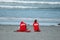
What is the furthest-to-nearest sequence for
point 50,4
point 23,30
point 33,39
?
1. point 50,4
2. point 23,30
3. point 33,39

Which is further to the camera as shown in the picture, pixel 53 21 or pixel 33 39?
pixel 53 21

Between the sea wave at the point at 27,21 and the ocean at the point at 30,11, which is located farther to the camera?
the sea wave at the point at 27,21

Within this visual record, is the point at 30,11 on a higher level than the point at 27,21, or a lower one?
higher

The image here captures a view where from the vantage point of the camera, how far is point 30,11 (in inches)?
276

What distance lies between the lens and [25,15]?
7.06 metres

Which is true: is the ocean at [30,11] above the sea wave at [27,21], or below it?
above

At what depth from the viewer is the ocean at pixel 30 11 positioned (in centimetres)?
688

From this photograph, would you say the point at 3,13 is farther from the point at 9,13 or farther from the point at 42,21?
the point at 42,21

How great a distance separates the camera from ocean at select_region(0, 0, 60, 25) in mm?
6875

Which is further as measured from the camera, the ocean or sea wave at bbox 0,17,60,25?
sea wave at bbox 0,17,60,25

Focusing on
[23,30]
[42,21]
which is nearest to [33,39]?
[23,30]

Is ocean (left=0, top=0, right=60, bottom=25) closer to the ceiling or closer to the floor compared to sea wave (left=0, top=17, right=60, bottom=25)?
closer to the ceiling

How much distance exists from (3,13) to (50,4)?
1719 mm

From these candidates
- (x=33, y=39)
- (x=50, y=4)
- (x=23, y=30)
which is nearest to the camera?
(x=33, y=39)
